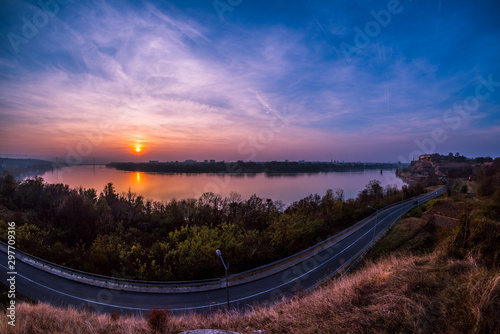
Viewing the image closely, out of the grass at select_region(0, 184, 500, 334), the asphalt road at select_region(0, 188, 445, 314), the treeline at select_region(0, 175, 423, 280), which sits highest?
the grass at select_region(0, 184, 500, 334)

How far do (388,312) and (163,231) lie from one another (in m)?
25.9

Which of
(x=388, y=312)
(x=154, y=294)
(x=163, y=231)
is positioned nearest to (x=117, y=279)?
(x=154, y=294)

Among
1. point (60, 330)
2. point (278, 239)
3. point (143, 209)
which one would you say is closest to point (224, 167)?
point (143, 209)

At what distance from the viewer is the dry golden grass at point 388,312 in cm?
359

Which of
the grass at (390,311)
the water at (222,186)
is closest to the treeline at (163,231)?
the grass at (390,311)

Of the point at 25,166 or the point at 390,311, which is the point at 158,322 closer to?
the point at 390,311

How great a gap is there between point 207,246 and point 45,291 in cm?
1053

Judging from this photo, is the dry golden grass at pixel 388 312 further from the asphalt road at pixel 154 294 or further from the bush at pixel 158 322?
the asphalt road at pixel 154 294

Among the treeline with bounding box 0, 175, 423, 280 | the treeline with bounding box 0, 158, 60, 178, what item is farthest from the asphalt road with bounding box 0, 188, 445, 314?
the treeline with bounding box 0, 158, 60, 178

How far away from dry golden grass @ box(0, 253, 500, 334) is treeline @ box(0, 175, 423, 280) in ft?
37.4

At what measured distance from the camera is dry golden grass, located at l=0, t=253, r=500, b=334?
3.59 metres

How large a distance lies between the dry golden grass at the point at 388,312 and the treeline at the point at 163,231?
11.4 metres

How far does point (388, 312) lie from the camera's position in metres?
3.97

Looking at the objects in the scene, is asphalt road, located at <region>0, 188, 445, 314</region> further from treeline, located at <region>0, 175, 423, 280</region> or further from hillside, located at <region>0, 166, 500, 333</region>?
hillside, located at <region>0, 166, 500, 333</region>
